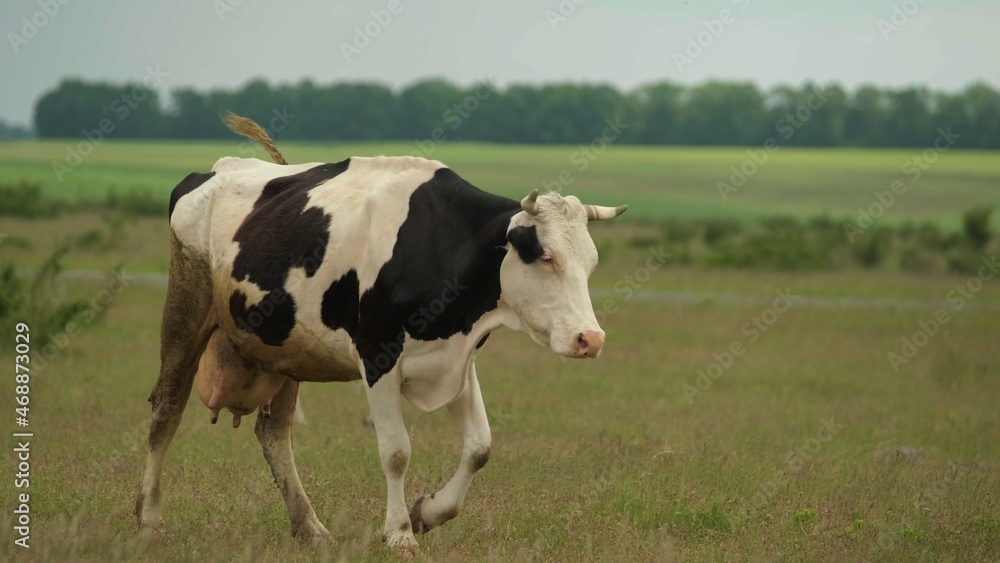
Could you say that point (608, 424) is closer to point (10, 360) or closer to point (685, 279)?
point (10, 360)

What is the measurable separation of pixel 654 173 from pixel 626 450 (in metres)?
68.8

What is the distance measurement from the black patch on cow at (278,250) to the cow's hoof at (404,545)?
145cm

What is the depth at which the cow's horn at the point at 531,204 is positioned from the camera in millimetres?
7387

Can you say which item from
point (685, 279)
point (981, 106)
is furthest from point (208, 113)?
point (685, 279)

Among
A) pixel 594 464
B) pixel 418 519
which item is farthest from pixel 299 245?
pixel 594 464

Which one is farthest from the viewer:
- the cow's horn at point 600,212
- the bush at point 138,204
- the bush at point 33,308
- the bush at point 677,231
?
the bush at point 138,204

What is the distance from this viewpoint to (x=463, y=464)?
791cm

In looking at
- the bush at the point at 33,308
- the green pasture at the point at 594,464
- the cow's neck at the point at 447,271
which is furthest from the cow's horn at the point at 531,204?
the bush at the point at 33,308

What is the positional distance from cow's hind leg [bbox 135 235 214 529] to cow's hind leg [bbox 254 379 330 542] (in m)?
0.59

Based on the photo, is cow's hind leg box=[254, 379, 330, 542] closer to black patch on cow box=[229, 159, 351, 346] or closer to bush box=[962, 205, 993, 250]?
black patch on cow box=[229, 159, 351, 346]

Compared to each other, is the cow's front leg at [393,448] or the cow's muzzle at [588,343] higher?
the cow's muzzle at [588,343]

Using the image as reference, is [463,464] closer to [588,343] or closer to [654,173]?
[588,343]

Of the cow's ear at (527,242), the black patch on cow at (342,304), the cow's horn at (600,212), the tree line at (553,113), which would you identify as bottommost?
the tree line at (553,113)

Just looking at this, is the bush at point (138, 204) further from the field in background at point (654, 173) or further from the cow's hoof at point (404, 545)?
the cow's hoof at point (404, 545)
